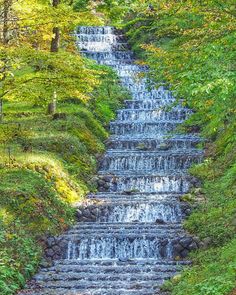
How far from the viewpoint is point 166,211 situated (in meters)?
18.2

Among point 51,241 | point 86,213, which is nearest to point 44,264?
point 51,241

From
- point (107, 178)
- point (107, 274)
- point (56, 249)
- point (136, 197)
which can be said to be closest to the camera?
point (107, 274)

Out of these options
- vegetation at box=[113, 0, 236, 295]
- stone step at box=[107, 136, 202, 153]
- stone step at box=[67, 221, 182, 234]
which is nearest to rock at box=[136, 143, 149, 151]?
stone step at box=[107, 136, 202, 153]

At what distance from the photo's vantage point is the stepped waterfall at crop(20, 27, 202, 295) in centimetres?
1335

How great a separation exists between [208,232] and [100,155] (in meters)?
9.87

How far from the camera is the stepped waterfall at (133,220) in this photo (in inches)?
526

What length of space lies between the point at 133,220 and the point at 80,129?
847 centimetres

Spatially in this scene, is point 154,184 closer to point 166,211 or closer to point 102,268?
point 166,211

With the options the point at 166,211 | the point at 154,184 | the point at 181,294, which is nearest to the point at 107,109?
the point at 154,184

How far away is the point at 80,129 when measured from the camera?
2523 centimetres

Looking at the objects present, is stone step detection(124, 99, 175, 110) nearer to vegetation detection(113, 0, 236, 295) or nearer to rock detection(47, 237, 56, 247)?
vegetation detection(113, 0, 236, 295)

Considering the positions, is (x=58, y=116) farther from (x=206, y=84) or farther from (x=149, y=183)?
(x=206, y=84)

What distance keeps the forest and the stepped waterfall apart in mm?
550

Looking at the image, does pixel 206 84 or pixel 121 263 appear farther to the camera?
pixel 121 263
